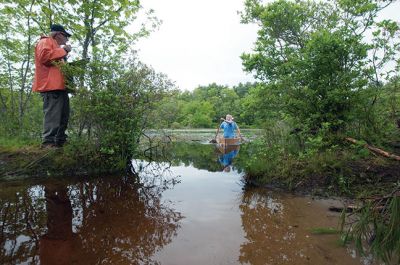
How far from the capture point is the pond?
283 cm

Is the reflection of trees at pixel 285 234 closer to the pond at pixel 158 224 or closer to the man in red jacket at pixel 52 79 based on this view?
the pond at pixel 158 224

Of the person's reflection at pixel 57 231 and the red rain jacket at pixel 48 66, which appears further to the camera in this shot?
the red rain jacket at pixel 48 66

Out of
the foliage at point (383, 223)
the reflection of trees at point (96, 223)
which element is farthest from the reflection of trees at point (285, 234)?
the reflection of trees at point (96, 223)

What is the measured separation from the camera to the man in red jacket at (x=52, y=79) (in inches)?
231

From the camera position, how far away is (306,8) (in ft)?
43.4

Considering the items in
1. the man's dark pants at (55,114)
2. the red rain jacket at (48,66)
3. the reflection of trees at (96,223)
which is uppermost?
the red rain jacket at (48,66)

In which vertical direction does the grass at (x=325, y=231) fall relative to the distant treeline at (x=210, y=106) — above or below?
below

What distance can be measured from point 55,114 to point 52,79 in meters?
0.75

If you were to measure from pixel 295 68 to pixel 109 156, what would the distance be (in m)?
4.84

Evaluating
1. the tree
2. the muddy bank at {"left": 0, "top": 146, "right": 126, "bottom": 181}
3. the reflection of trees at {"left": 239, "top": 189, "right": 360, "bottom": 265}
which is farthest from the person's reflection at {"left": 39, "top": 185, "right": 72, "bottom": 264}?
the tree

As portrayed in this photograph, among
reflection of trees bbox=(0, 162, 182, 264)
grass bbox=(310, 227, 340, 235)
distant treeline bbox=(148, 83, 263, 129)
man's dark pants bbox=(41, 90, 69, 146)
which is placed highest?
distant treeline bbox=(148, 83, 263, 129)

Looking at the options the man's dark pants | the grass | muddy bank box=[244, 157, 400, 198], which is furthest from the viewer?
the man's dark pants

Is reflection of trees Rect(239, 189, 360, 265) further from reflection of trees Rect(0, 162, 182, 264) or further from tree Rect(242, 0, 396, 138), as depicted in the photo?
tree Rect(242, 0, 396, 138)

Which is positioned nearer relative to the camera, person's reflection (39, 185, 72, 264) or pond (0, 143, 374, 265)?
person's reflection (39, 185, 72, 264)
